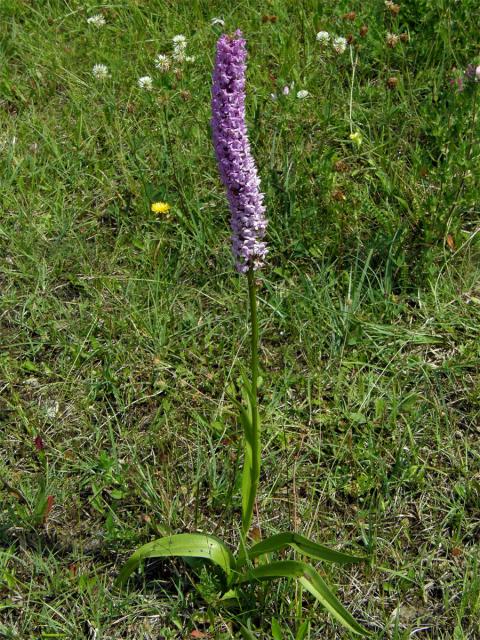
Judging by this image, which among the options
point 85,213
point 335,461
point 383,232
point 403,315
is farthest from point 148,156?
point 335,461

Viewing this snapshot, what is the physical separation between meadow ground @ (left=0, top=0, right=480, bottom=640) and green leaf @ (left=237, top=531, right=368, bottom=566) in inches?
7.4

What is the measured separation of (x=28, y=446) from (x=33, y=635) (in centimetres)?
68

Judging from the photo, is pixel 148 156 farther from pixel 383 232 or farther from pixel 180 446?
pixel 180 446

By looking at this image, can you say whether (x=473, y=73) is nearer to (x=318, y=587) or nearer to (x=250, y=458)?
(x=250, y=458)

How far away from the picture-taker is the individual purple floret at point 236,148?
1.67 metres

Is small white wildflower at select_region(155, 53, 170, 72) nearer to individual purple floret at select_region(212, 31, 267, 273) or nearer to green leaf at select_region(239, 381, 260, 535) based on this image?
individual purple floret at select_region(212, 31, 267, 273)

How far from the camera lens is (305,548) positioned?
6.48 feet

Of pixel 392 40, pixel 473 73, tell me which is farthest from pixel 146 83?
pixel 473 73

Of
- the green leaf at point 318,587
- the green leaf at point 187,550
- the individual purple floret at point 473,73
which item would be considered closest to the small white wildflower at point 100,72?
the individual purple floret at point 473,73

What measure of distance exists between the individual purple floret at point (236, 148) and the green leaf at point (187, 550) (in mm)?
795

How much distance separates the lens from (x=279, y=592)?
2145mm

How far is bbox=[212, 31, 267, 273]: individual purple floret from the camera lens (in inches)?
65.6

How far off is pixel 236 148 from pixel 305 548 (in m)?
1.06

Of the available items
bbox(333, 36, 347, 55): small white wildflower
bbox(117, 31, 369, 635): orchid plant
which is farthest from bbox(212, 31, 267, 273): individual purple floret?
bbox(333, 36, 347, 55): small white wildflower
